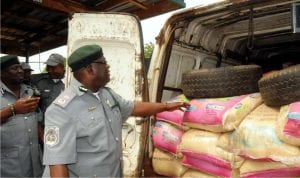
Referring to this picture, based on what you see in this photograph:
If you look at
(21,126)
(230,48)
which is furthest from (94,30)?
(230,48)

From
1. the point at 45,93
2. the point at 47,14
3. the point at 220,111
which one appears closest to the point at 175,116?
the point at 220,111

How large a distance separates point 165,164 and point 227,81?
91cm

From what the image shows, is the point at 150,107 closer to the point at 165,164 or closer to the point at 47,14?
the point at 165,164

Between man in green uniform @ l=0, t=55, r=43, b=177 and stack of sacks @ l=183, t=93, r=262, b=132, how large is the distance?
1.24 m

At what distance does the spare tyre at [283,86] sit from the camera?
7.70ft

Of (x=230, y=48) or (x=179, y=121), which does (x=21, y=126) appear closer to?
(x=179, y=121)

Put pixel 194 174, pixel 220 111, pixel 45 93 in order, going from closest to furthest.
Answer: pixel 220 111 < pixel 194 174 < pixel 45 93

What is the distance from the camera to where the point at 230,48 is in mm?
4504

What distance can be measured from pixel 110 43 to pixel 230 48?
182cm

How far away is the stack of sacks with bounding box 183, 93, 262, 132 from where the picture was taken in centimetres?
→ 262

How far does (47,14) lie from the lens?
17.0 feet

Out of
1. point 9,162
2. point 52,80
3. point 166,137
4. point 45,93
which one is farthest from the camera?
point 52,80

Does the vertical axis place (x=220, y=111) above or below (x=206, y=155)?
above

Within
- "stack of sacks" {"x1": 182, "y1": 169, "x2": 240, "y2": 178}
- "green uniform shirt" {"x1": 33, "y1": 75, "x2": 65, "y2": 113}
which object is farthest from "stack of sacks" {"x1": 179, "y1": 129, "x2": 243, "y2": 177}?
"green uniform shirt" {"x1": 33, "y1": 75, "x2": 65, "y2": 113}
